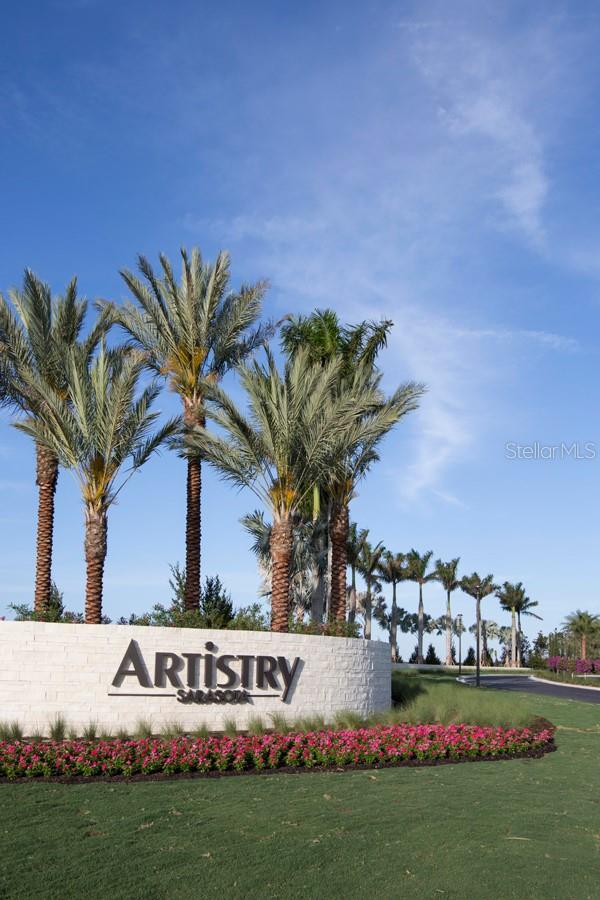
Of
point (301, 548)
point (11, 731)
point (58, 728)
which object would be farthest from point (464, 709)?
point (301, 548)

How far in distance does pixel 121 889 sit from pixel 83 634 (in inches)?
388

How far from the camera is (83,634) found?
1683 cm

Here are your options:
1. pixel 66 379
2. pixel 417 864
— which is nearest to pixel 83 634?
pixel 66 379

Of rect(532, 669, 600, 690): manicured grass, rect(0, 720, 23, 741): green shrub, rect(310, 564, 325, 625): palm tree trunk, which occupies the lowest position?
rect(532, 669, 600, 690): manicured grass

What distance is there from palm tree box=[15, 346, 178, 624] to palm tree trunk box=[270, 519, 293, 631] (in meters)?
4.21

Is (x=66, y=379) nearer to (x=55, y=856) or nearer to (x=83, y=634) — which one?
(x=83, y=634)

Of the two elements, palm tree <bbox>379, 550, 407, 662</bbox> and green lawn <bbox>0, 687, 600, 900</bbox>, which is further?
palm tree <bbox>379, 550, 407, 662</bbox>

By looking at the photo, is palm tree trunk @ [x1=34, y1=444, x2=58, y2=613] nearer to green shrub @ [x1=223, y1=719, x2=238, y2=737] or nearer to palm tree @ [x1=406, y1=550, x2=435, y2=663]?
green shrub @ [x1=223, y1=719, x2=238, y2=737]

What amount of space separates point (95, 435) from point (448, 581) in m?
73.4

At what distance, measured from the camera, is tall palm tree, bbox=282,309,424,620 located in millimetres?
23875

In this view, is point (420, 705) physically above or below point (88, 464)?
below

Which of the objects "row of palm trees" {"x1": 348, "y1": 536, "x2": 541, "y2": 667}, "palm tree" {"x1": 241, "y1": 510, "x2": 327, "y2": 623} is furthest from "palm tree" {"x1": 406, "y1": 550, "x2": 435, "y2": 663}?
"palm tree" {"x1": 241, "y1": 510, "x2": 327, "y2": 623}

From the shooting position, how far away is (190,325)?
23.6 m

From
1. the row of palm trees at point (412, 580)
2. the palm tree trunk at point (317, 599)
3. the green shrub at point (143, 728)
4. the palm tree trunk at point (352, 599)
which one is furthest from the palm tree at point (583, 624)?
the green shrub at point (143, 728)
